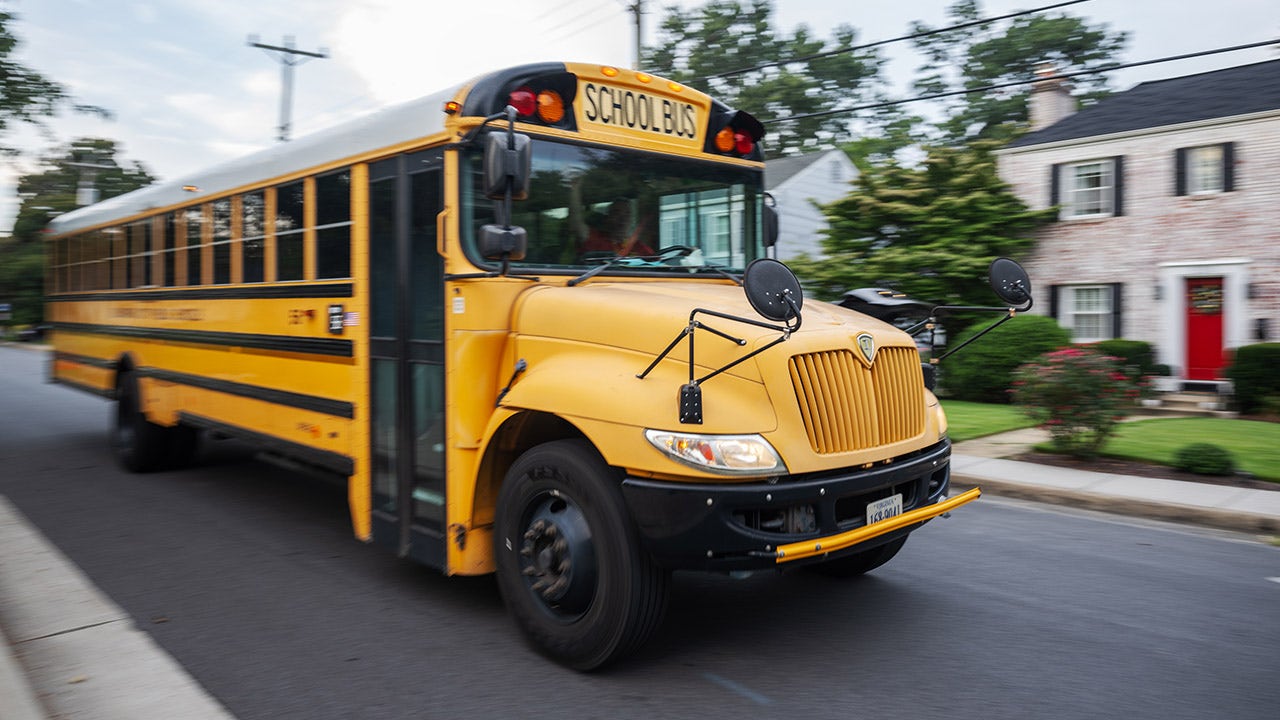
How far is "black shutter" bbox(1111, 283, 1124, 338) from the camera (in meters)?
17.8

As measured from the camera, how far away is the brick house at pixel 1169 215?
16.0m

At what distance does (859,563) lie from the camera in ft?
16.4

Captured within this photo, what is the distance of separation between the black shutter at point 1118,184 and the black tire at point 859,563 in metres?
15.4

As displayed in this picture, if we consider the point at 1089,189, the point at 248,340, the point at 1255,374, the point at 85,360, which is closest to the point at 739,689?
the point at 248,340

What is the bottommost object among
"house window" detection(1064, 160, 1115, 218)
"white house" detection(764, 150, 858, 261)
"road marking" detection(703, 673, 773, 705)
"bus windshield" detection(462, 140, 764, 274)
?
"road marking" detection(703, 673, 773, 705)

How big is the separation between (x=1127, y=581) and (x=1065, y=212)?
49.1 feet

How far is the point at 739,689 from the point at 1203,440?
9.39 meters

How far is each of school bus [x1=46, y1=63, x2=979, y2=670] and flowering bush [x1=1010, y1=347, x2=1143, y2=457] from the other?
5.01m

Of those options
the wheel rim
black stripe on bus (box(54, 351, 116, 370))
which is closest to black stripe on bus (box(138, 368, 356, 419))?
black stripe on bus (box(54, 351, 116, 370))

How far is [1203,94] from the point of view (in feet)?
58.7

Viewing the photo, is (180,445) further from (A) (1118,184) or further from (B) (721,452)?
(A) (1118,184)

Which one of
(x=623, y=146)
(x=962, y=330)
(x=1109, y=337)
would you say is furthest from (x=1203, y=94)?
(x=623, y=146)

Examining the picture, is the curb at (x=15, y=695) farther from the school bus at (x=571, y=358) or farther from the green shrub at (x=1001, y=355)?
the green shrub at (x=1001, y=355)

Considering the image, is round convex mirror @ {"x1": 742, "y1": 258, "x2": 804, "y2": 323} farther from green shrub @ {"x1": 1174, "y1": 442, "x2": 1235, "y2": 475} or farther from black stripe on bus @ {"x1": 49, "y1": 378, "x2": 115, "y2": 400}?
black stripe on bus @ {"x1": 49, "y1": 378, "x2": 115, "y2": 400}
